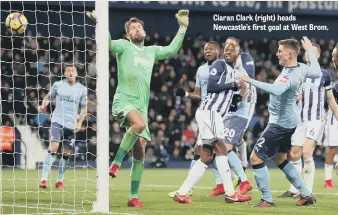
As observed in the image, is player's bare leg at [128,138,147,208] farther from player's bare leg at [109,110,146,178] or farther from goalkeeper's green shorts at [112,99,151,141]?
player's bare leg at [109,110,146,178]

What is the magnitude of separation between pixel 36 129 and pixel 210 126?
1165 centimetres

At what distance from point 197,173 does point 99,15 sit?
2385 mm

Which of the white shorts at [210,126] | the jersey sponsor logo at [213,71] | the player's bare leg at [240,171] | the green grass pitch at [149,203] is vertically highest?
the jersey sponsor logo at [213,71]

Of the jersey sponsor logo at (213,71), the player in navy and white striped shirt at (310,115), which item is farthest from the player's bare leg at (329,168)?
the jersey sponsor logo at (213,71)

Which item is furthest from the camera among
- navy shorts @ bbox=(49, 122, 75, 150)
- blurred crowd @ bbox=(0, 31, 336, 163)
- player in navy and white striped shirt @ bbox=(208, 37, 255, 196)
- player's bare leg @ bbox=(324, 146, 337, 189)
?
blurred crowd @ bbox=(0, 31, 336, 163)

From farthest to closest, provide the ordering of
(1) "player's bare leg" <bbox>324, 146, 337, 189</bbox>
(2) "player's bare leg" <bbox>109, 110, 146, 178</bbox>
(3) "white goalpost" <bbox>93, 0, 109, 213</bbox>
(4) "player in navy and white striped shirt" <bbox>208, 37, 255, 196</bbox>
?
(1) "player's bare leg" <bbox>324, 146, 337, 189</bbox>, (4) "player in navy and white striped shirt" <bbox>208, 37, 255, 196</bbox>, (2) "player's bare leg" <bbox>109, 110, 146, 178</bbox>, (3) "white goalpost" <bbox>93, 0, 109, 213</bbox>

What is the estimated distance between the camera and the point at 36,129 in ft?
66.4

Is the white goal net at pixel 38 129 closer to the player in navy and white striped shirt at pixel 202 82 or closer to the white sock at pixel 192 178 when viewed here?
the white sock at pixel 192 178

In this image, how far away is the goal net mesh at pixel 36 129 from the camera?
378 inches

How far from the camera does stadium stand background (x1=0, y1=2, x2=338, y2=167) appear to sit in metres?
21.8

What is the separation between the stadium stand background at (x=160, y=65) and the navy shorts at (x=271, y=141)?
40.3 feet

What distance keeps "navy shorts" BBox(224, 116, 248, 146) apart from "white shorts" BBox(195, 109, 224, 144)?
1326mm

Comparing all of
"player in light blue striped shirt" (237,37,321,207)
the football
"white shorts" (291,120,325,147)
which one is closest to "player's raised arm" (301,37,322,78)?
"player in light blue striped shirt" (237,37,321,207)

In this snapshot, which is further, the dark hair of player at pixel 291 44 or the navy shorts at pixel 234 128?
the navy shorts at pixel 234 128
